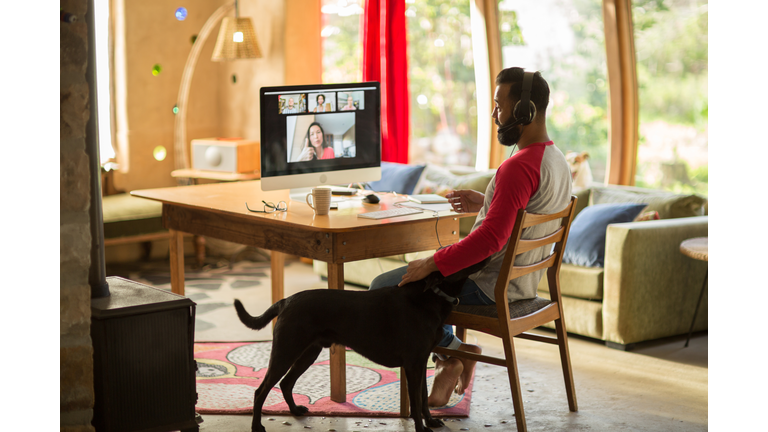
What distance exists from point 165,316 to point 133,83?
13.3 feet

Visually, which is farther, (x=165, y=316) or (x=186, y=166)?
(x=186, y=166)

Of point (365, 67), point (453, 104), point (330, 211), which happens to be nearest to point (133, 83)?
point (365, 67)

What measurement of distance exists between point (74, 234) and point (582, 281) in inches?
103

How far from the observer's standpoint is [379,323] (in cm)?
255

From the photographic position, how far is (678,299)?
3951 mm

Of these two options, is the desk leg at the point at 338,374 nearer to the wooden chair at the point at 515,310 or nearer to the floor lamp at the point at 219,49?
the wooden chair at the point at 515,310

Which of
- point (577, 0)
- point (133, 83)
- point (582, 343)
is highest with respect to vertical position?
point (577, 0)

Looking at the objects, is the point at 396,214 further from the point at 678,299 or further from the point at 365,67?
the point at 365,67

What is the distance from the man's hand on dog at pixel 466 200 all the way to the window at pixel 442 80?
2915mm

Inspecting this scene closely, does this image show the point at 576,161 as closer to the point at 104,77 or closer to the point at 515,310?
the point at 515,310

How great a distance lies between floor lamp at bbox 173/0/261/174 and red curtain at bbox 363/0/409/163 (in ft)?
2.85

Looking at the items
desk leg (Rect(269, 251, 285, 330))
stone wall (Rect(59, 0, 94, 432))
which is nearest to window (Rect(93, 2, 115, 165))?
desk leg (Rect(269, 251, 285, 330))

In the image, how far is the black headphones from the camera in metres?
2.62

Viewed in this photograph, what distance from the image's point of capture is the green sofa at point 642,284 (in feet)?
12.3
